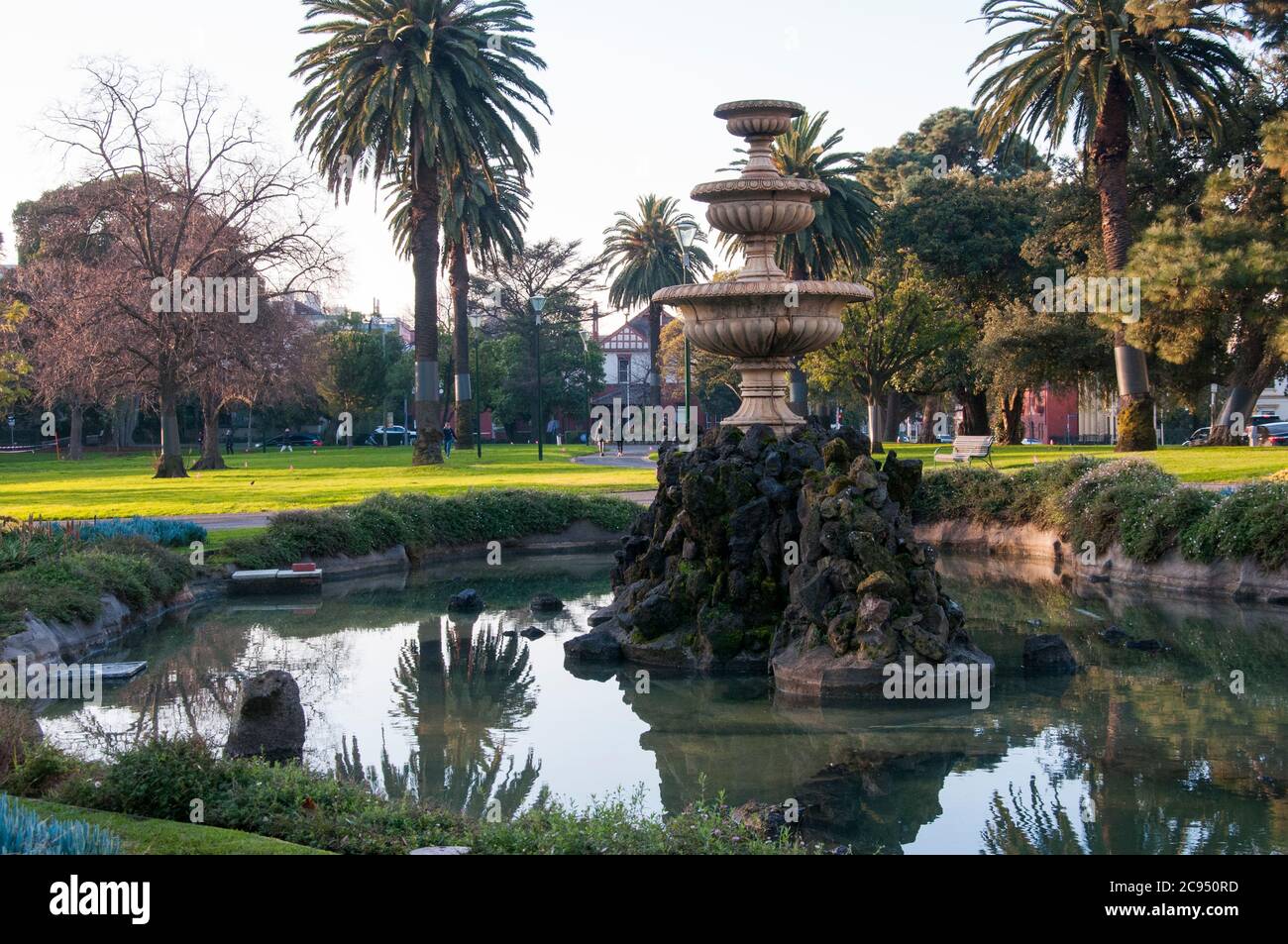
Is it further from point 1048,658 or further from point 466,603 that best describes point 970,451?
point 1048,658

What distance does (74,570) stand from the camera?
1582cm

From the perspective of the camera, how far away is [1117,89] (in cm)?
3581

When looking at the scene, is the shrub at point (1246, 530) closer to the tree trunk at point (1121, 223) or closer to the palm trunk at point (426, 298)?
the tree trunk at point (1121, 223)

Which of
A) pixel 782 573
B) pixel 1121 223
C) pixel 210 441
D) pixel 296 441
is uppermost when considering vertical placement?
pixel 1121 223

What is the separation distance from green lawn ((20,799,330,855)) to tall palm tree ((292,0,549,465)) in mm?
31192

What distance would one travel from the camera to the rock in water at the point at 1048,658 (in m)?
13.5

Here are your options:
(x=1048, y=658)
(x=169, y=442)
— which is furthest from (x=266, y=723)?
(x=169, y=442)

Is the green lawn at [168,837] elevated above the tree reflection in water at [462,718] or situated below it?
above

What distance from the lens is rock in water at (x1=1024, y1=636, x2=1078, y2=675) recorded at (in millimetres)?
13531

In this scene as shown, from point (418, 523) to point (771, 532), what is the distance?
1081 cm

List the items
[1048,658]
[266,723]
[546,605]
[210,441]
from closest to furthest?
[266,723]
[1048,658]
[546,605]
[210,441]

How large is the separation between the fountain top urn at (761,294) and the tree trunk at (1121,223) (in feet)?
72.1

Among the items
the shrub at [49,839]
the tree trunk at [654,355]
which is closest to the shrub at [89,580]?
the shrub at [49,839]

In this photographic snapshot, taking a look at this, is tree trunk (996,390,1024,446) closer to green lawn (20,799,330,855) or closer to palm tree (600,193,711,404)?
palm tree (600,193,711,404)
